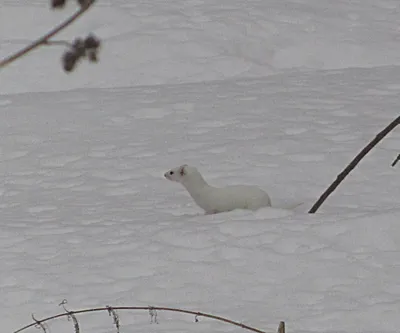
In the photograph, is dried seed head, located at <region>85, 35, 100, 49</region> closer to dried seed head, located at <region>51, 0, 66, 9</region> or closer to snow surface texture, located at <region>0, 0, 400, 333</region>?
dried seed head, located at <region>51, 0, 66, 9</region>

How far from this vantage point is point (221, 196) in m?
4.54

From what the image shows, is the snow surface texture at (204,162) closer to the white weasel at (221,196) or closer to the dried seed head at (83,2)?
the white weasel at (221,196)

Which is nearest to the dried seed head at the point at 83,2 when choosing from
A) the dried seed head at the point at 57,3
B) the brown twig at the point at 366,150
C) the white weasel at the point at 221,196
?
the dried seed head at the point at 57,3

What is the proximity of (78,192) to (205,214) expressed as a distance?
949mm

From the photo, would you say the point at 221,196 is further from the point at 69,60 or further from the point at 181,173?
the point at 69,60

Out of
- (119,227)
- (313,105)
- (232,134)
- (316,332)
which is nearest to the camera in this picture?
(316,332)

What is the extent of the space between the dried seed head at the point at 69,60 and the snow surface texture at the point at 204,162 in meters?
2.37

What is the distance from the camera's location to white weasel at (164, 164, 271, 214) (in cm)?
452

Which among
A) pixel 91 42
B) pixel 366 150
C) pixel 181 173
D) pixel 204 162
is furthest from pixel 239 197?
pixel 91 42

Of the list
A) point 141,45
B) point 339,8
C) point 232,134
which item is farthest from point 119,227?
point 339,8

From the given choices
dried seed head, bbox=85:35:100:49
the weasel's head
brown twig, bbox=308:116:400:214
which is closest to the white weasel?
the weasel's head

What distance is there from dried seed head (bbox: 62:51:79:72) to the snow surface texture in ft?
7.77

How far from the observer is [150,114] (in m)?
7.00

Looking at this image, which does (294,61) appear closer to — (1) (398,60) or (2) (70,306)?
(1) (398,60)
